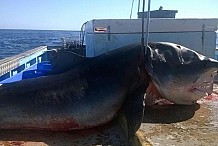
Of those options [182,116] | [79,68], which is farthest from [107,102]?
[182,116]

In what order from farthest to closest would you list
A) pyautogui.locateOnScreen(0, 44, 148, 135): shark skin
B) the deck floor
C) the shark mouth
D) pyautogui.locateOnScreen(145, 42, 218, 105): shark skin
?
the shark mouth, pyautogui.locateOnScreen(145, 42, 218, 105): shark skin, pyautogui.locateOnScreen(0, 44, 148, 135): shark skin, the deck floor

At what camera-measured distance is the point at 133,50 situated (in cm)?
396

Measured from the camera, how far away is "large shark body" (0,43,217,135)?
3.57 metres

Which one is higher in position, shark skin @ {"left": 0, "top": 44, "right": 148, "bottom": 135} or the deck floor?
shark skin @ {"left": 0, "top": 44, "right": 148, "bottom": 135}

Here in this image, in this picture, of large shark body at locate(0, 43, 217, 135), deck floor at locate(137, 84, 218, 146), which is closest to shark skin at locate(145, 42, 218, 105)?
large shark body at locate(0, 43, 217, 135)

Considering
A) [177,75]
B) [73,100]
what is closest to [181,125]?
[177,75]

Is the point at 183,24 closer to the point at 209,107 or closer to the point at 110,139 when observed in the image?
the point at 209,107

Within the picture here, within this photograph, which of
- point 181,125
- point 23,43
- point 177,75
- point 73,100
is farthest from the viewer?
point 23,43

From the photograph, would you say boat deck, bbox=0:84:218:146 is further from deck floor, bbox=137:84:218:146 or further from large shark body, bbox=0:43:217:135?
large shark body, bbox=0:43:217:135

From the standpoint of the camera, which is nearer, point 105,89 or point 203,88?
point 105,89

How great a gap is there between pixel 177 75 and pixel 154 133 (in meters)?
0.88

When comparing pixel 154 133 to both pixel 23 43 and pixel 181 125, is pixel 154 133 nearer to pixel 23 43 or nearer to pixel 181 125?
pixel 181 125

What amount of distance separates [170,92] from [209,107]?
74 cm

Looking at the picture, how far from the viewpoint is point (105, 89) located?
3637 millimetres
